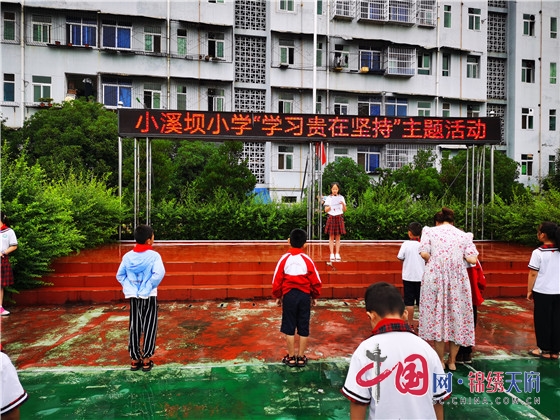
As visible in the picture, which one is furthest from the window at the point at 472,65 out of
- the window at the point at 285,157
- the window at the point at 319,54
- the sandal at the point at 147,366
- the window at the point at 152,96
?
the sandal at the point at 147,366

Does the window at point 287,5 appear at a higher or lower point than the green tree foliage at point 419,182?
higher

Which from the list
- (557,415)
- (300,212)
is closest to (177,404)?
(557,415)

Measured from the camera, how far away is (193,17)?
21.8m

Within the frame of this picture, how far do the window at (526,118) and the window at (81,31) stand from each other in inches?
991

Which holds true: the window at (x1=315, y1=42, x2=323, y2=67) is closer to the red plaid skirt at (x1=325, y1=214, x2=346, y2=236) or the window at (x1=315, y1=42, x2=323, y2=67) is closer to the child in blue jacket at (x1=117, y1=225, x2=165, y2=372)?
the red plaid skirt at (x1=325, y1=214, x2=346, y2=236)

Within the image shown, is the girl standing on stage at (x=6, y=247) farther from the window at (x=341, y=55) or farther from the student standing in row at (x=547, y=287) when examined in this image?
the window at (x=341, y=55)

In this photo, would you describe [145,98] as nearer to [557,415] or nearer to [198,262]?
[198,262]

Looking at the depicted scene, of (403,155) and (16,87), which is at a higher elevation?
(16,87)

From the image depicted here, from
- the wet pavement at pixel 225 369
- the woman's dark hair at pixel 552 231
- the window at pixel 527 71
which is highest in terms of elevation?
the window at pixel 527 71

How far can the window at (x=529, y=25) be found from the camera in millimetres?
25578

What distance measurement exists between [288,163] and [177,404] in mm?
20556

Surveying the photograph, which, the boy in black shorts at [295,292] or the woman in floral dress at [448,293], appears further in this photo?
the boy in black shorts at [295,292]

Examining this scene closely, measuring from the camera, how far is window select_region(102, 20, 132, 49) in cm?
2138

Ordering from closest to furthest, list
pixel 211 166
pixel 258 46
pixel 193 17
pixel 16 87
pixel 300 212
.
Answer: pixel 300 212 < pixel 211 166 < pixel 16 87 < pixel 193 17 < pixel 258 46
